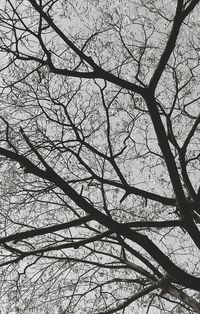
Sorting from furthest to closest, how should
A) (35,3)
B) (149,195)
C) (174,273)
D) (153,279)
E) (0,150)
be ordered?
(153,279)
(149,195)
(35,3)
(174,273)
(0,150)

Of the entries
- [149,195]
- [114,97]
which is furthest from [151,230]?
[114,97]

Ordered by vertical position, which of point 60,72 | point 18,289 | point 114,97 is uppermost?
point 114,97

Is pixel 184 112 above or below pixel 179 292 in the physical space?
above

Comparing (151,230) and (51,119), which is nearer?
(51,119)

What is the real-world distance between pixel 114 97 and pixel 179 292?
3.87 m

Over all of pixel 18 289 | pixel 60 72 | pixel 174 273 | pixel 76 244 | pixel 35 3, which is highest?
pixel 35 3

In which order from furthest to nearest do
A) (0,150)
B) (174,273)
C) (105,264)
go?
(105,264) → (174,273) → (0,150)

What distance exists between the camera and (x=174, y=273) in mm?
4414

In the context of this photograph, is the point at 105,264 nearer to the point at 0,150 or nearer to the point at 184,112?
the point at 184,112

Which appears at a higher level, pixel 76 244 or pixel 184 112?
pixel 184 112

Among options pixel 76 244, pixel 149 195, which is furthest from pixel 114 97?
pixel 76 244

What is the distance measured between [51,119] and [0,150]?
11.5 ft

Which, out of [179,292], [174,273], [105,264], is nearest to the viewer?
[174,273]

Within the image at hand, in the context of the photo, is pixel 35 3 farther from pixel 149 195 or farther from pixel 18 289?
pixel 18 289
